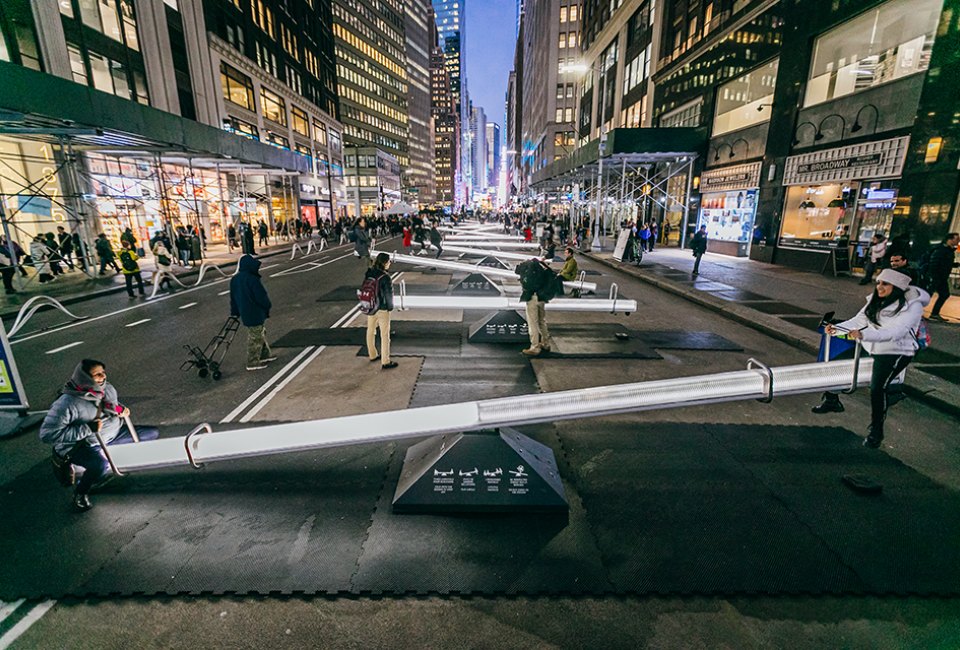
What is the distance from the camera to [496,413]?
3285mm

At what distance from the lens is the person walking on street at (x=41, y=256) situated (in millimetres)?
16203

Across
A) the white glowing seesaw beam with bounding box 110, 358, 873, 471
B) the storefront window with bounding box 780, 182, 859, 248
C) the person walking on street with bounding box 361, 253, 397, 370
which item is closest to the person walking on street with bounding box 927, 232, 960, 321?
the storefront window with bounding box 780, 182, 859, 248

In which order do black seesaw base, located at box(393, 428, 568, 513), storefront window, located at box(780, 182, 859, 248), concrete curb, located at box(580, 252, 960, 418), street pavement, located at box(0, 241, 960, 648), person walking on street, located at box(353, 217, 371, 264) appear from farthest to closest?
person walking on street, located at box(353, 217, 371, 264) < storefront window, located at box(780, 182, 859, 248) < concrete curb, located at box(580, 252, 960, 418) < black seesaw base, located at box(393, 428, 568, 513) < street pavement, located at box(0, 241, 960, 648)

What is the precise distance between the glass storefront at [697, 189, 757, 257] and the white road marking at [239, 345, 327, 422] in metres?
22.8

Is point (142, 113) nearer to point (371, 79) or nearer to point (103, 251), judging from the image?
point (103, 251)

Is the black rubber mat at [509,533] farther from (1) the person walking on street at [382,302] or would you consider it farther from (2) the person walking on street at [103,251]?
(2) the person walking on street at [103,251]

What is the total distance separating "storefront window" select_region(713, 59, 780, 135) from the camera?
20.5 metres

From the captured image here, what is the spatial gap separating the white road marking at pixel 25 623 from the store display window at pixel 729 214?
87.2ft

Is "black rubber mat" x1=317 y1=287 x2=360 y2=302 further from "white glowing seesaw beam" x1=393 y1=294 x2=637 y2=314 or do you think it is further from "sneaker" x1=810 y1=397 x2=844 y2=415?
"sneaker" x1=810 y1=397 x2=844 y2=415

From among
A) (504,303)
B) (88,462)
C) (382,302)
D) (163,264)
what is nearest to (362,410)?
(382,302)

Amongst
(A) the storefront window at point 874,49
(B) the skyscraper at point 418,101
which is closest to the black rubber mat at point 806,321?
(A) the storefront window at point 874,49

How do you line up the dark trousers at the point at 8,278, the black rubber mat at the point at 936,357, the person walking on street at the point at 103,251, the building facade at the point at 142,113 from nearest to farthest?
the black rubber mat at the point at 936,357
the dark trousers at the point at 8,278
the building facade at the point at 142,113
the person walking on street at the point at 103,251

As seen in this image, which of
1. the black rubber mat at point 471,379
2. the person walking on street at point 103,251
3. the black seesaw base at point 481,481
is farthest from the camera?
the person walking on street at point 103,251

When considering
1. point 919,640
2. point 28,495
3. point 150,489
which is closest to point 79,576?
point 150,489
